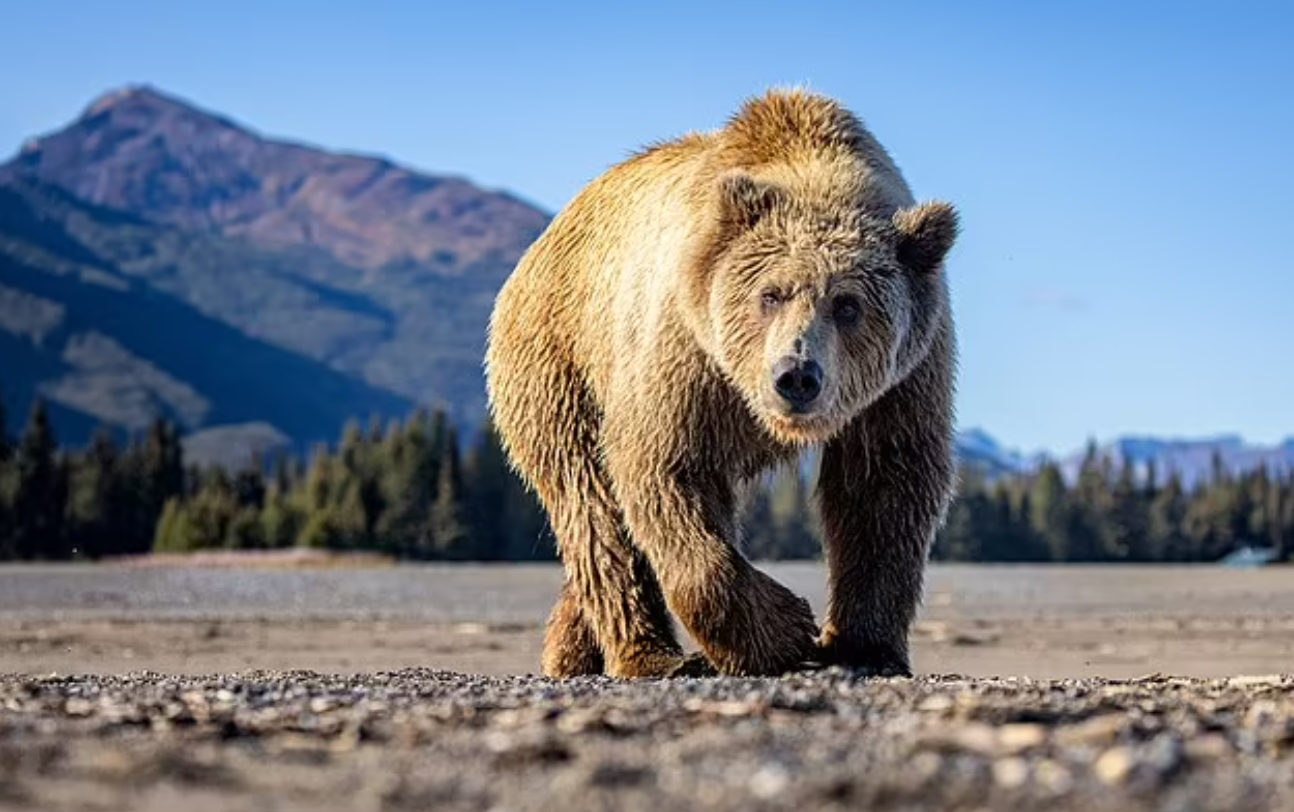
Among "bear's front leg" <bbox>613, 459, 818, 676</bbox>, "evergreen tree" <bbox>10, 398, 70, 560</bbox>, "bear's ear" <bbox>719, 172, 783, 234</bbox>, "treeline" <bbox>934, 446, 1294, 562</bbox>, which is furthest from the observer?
"treeline" <bbox>934, 446, 1294, 562</bbox>

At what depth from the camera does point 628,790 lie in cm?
470

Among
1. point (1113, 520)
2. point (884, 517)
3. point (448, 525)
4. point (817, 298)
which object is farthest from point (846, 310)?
point (1113, 520)

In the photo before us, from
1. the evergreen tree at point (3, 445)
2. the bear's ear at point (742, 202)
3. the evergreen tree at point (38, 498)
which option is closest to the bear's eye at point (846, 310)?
the bear's ear at point (742, 202)

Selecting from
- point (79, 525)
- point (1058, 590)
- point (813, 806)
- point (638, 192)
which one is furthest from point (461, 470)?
point (813, 806)

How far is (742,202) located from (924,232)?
90 cm

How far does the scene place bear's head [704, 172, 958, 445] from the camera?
342 inches

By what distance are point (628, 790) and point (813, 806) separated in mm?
475

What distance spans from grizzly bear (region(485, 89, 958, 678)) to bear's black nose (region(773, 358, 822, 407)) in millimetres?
12

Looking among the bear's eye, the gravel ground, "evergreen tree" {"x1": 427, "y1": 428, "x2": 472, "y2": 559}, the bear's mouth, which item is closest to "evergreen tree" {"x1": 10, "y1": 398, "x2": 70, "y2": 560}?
"evergreen tree" {"x1": 427, "y1": 428, "x2": 472, "y2": 559}

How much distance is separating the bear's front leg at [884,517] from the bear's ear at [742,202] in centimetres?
111

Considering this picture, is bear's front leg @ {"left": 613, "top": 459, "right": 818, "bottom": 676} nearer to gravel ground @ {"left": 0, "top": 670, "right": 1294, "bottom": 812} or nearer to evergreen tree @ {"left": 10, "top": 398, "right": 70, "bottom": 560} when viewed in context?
gravel ground @ {"left": 0, "top": 670, "right": 1294, "bottom": 812}

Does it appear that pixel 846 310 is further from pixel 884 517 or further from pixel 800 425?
pixel 884 517

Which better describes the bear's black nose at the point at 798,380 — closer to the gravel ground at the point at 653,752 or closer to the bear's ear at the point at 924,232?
the bear's ear at the point at 924,232

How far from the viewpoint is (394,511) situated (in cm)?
9350
